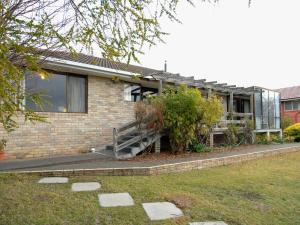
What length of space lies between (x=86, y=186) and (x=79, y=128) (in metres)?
5.12

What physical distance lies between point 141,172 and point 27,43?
470cm

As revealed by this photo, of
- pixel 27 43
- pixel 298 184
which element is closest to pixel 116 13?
pixel 27 43

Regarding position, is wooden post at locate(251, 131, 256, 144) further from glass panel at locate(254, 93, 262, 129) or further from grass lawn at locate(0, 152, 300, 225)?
grass lawn at locate(0, 152, 300, 225)

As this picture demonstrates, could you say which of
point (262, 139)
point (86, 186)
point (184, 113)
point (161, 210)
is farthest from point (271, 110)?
point (161, 210)

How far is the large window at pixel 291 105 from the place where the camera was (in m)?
30.6

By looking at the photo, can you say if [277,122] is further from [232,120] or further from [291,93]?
[291,93]

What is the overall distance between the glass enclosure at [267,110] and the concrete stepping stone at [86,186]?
13.1m

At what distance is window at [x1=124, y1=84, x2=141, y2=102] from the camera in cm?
1263

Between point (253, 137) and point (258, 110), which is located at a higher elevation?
point (258, 110)

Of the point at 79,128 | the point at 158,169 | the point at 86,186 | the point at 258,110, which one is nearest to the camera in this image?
the point at 86,186

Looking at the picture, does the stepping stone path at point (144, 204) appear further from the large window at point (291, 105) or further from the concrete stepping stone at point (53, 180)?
the large window at point (291, 105)

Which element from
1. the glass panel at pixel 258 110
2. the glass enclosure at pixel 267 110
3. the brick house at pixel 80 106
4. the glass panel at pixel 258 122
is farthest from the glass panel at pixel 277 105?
the brick house at pixel 80 106

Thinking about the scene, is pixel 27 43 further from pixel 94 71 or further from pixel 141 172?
pixel 94 71

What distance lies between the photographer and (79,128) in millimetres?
10617
